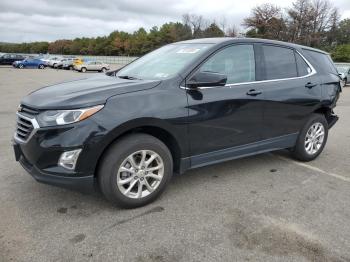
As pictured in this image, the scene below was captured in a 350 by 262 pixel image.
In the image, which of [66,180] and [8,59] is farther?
[8,59]

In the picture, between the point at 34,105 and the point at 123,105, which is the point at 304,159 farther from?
the point at 34,105

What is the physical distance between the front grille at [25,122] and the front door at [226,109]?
1.55m

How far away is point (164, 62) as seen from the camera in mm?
4281

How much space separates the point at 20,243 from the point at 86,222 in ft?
1.95

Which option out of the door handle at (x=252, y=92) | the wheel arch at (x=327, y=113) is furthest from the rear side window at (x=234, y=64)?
the wheel arch at (x=327, y=113)

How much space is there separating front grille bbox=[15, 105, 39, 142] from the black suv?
0.01 meters

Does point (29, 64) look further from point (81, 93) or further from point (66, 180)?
point (66, 180)

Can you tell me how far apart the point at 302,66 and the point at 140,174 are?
296cm

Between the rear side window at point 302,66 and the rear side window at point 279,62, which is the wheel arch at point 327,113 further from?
the rear side window at point 279,62

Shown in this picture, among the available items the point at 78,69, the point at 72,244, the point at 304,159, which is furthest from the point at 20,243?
the point at 78,69

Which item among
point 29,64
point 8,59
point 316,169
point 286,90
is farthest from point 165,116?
point 8,59

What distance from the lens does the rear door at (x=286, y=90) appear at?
452 centimetres

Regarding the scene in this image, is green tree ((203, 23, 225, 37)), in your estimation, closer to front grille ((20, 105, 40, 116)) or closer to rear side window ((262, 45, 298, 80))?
rear side window ((262, 45, 298, 80))

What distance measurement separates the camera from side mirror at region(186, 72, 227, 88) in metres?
3.66
